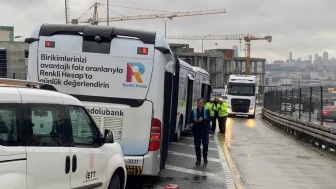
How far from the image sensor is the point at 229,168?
40.5 ft

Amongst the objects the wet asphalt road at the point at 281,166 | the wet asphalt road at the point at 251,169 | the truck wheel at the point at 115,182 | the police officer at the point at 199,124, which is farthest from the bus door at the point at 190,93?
the truck wheel at the point at 115,182

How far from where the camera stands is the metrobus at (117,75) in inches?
352

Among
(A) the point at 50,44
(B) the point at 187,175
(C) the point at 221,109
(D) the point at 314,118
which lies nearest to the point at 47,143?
(A) the point at 50,44

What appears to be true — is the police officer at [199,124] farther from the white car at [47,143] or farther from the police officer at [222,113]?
the police officer at [222,113]

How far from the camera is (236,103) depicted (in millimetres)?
41531

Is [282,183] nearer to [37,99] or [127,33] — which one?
[127,33]

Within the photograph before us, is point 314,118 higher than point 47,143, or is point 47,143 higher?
point 47,143

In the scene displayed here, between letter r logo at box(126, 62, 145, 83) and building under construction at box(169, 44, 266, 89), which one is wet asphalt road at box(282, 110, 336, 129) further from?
building under construction at box(169, 44, 266, 89)

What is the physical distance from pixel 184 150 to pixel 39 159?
433 inches

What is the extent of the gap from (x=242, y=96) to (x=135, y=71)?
1316 inches

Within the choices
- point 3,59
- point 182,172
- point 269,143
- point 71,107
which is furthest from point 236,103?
point 3,59

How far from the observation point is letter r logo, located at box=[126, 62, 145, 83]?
8992mm

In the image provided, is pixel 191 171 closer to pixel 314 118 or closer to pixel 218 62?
pixel 314 118

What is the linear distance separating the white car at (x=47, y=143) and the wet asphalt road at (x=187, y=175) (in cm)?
327
